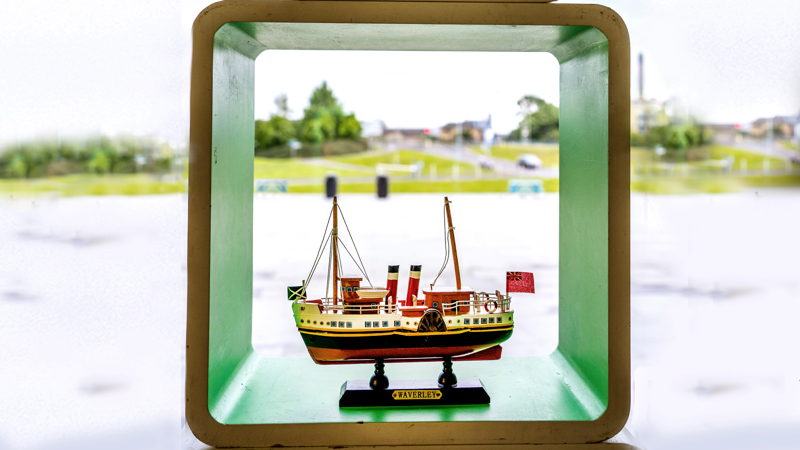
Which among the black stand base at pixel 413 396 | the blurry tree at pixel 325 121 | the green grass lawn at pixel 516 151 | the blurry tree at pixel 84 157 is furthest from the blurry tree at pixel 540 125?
the black stand base at pixel 413 396

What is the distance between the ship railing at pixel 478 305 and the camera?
123 centimetres

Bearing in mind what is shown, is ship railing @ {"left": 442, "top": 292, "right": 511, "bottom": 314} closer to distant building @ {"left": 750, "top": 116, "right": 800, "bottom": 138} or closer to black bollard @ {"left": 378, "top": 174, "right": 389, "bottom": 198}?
black bollard @ {"left": 378, "top": 174, "right": 389, "bottom": 198}

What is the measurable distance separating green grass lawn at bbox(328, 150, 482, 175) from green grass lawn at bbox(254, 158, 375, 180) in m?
0.08

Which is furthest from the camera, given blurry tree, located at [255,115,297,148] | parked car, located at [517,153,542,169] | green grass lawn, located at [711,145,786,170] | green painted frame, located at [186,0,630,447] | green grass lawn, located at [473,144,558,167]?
parked car, located at [517,153,542,169]

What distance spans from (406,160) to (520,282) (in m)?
2.93

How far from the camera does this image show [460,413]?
3.85 feet

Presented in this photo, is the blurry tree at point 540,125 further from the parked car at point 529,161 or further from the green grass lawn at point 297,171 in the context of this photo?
the green grass lawn at point 297,171

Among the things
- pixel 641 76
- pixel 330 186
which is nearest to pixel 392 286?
pixel 330 186

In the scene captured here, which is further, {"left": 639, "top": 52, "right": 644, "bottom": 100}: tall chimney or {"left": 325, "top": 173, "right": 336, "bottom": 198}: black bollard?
{"left": 325, "top": 173, "right": 336, "bottom": 198}: black bollard

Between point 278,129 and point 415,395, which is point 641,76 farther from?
point 415,395

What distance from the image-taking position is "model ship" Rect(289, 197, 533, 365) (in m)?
1.21

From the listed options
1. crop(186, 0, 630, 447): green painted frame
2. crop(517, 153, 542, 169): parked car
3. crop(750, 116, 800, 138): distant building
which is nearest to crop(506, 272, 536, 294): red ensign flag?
crop(186, 0, 630, 447): green painted frame

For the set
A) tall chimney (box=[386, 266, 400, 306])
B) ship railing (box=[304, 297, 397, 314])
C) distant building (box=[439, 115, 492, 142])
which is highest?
distant building (box=[439, 115, 492, 142])

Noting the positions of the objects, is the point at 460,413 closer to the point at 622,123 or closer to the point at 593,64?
the point at 622,123
